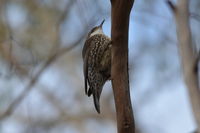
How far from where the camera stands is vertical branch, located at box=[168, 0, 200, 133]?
2273 mm

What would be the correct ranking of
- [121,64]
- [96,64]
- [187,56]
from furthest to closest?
[96,64]
[121,64]
[187,56]

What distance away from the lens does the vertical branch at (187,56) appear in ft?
7.46

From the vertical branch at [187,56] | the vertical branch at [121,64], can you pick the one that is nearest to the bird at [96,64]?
the vertical branch at [121,64]

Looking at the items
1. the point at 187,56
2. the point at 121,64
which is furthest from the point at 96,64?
the point at 187,56

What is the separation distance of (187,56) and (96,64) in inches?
89.5

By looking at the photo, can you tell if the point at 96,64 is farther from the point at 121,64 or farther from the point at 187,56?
the point at 187,56

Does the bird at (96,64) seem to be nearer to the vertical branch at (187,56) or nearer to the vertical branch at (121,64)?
the vertical branch at (121,64)

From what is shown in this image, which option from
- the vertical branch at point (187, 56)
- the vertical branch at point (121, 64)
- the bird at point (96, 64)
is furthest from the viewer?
the bird at point (96, 64)

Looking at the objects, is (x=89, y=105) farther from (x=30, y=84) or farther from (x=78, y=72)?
(x=30, y=84)

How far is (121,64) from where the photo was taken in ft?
9.77

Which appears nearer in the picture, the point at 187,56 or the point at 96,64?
the point at 187,56

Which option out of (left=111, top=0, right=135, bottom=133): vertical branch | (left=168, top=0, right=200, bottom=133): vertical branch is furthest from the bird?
(left=168, top=0, right=200, bottom=133): vertical branch

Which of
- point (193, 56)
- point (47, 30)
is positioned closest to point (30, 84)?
point (47, 30)

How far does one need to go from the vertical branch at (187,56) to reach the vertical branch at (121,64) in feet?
0.99
